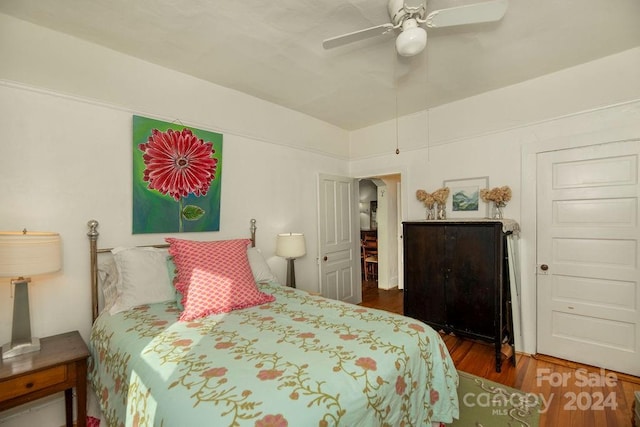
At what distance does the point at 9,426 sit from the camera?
1.77 metres

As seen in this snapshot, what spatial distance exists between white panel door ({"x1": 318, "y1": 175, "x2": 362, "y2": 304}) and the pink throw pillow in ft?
5.80

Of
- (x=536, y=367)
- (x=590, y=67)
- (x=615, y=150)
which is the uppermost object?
(x=590, y=67)

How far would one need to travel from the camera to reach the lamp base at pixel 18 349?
156 centimetres

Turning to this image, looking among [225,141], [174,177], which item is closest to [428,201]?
[225,141]

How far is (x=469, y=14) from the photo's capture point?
151 cm

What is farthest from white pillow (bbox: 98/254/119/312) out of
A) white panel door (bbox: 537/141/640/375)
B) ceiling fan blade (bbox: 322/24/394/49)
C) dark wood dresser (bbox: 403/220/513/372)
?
white panel door (bbox: 537/141/640/375)

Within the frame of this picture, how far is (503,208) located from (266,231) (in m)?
2.56

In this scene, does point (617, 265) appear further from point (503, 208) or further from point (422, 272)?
point (422, 272)

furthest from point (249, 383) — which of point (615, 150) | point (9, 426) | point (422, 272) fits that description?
point (615, 150)

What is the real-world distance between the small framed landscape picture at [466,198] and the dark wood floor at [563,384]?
4.59ft

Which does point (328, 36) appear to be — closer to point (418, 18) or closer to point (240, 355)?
point (418, 18)

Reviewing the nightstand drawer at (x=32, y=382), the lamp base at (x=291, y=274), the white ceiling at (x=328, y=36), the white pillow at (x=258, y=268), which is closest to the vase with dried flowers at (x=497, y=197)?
the white ceiling at (x=328, y=36)

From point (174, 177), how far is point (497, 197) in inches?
123

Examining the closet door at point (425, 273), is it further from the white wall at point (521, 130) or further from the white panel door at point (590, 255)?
the white panel door at point (590, 255)
